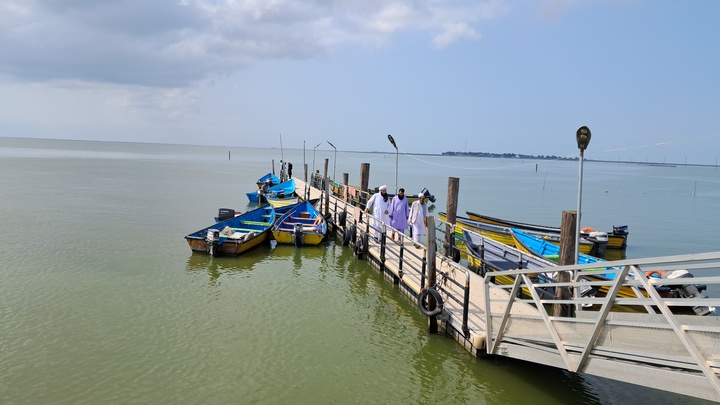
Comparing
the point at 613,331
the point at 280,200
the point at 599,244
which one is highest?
the point at 613,331

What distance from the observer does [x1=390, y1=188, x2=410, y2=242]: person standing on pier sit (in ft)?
47.2

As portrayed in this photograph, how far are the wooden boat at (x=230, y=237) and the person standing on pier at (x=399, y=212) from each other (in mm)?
5274

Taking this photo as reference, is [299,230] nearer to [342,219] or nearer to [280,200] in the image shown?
[342,219]

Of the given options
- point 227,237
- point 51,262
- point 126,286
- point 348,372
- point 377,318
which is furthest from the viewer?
point 227,237

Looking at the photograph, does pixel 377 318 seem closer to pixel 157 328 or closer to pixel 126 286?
pixel 157 328

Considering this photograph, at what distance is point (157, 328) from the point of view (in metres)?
9.74

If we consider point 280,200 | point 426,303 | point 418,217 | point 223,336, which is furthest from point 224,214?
point 426,303

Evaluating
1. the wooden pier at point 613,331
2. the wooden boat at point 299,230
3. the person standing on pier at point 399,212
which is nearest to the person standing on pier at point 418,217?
the person standing on pier at point 399,212

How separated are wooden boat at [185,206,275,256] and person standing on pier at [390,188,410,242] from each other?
17.3ft

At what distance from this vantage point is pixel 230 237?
1648 centimetres

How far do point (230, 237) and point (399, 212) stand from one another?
6.12 meters

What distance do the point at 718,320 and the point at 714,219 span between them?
39.1 m

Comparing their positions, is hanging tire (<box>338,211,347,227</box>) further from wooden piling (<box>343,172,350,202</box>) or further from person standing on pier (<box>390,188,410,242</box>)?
person standing on pier (<box>390,188,410,242</box>)

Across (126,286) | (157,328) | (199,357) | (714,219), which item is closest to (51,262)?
(126,286)
